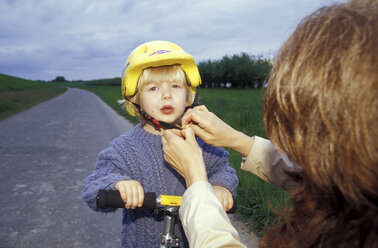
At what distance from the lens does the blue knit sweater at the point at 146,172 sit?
Result: 76.5 inches

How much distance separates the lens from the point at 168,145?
1.57m

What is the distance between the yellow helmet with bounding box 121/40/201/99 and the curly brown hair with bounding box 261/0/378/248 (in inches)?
42.1

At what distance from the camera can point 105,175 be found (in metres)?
1.80

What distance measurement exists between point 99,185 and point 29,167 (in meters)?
4.46

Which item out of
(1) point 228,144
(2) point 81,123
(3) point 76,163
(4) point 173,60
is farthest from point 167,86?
(2) point 81,123

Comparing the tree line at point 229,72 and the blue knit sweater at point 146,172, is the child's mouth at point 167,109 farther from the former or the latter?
the tree line at point 229,72

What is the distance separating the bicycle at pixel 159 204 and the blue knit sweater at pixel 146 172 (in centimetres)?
41

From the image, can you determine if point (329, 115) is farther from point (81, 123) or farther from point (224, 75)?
point (224, 75)

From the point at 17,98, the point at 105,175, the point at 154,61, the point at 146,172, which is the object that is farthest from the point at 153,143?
the point at 17,98

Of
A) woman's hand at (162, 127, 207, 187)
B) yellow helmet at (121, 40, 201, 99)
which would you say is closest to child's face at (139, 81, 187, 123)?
yellow helmet at (121, 40, 201, 99)

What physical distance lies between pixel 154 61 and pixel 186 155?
2.41 ft

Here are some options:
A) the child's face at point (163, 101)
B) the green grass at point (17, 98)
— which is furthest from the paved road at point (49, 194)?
the green grass at point (17, 98)

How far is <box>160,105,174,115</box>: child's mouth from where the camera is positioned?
2.06 meters

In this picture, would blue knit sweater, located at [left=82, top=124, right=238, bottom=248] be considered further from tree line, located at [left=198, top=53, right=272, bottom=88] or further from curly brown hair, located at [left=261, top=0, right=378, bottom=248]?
tree line, located at [left=198, top=53, right=272, bottom=88]
